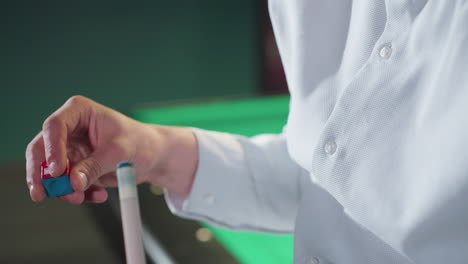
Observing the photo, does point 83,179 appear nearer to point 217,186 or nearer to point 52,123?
point 52,123

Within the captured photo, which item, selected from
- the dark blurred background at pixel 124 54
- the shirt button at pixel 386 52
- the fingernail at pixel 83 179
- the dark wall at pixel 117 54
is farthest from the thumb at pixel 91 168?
the dark wall at pixel 117 54

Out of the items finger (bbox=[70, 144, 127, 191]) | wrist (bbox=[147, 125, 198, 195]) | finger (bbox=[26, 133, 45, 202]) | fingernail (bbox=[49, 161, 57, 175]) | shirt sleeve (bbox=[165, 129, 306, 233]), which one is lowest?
shirt sleeve (bbox=[165, 129, 306, 233])

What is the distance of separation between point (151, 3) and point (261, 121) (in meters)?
1.70

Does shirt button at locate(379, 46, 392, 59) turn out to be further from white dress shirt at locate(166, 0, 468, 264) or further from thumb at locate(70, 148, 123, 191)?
thumb at locate(70, 148, 123, 191)

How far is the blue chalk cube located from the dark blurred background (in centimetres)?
225

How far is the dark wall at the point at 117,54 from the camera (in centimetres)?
301

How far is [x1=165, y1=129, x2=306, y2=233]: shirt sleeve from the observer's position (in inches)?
27.2

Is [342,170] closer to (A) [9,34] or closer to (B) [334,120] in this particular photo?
(B) [334,120]

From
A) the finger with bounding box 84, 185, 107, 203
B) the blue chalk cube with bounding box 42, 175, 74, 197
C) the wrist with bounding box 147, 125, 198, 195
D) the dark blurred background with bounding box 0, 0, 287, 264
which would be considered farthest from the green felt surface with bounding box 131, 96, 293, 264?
the blue chalk cube with bounding box 42, 175, 74, 197

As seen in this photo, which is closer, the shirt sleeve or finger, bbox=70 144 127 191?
finger, bbox=70 144 127 191

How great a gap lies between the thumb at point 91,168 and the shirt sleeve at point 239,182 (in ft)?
0.50

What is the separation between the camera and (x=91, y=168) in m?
0.51

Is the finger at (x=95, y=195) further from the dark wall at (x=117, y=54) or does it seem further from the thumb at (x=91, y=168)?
the dark wall at (x=117, y=54)

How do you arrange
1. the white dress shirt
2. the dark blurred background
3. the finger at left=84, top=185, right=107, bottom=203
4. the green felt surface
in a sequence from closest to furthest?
the white dress shirt, the finger at left=84, top=185, right=107, bottom=203, the green felt surface, the dark blurred background
